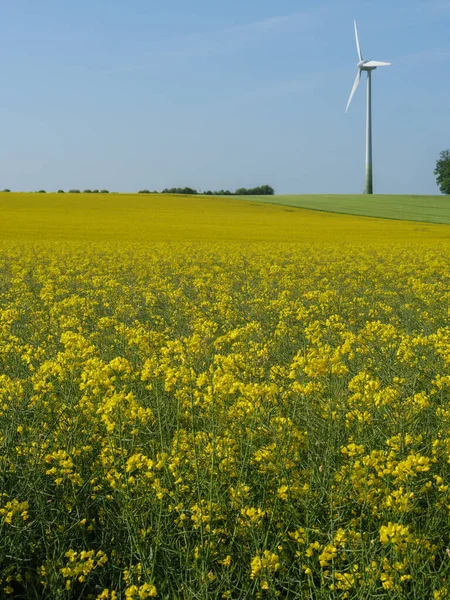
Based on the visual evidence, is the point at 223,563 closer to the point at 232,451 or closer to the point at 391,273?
the point at 232,451

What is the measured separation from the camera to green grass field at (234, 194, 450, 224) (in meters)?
60.0

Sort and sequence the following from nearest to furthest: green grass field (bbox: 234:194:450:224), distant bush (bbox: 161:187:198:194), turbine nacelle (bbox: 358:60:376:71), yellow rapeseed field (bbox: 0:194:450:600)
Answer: yellow rapeseed field (bbox: 0:194:450:600) → green grass field (bbox: 234:194:450:224) → turbine nacelle (bbox: 358:60:376:71) → distant bush (bbox: 161:187:198:194)

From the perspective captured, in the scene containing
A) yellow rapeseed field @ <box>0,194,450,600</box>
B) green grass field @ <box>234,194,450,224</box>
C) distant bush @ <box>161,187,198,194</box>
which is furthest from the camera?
distant bush @ <box>161,187,198,194</box>

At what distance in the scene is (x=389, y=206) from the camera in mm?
68812

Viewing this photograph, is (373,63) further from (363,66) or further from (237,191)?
(237,191)

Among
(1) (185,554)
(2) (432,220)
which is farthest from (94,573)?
(2) (432,220)

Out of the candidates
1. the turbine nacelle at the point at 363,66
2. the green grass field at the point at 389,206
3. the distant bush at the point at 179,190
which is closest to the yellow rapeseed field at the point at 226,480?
the green grass field at the point at 389,206

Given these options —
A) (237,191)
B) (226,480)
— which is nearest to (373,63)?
(237,191)

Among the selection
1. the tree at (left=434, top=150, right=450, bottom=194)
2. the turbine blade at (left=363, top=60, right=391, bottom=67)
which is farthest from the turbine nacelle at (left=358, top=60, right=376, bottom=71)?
the tree at (left=434, top=150, right=450, bottom=194)

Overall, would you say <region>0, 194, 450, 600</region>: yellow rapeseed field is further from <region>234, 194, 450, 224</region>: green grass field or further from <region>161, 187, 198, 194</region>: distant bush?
<region>161, 187, 198, 194</region>: distant bush

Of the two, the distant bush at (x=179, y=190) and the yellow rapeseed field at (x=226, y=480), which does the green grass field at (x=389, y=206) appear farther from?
the yellow rapeseed field at (x=226, y=480)

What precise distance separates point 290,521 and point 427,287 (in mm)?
9206

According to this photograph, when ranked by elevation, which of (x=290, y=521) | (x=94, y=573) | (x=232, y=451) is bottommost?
(x=94, y=573)

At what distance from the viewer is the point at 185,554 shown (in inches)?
141
